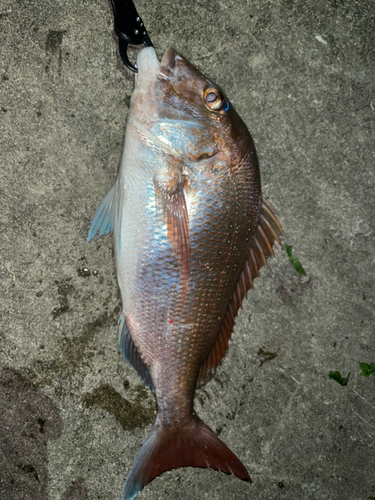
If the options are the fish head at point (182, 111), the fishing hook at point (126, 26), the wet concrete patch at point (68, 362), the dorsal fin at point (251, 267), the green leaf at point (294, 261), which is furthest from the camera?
the green leaf at point (294, 261)

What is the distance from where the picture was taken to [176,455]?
185 centimetres

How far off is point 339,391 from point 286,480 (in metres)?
0.67

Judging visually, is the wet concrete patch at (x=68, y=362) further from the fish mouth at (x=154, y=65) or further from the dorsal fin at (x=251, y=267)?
the fish mouth at (x=154, y=65)

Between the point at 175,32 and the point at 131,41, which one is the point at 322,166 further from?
Result: the point at 131,41

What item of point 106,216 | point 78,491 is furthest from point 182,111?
point 78,491

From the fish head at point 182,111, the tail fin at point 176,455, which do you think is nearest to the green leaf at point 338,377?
the tail fin at point 176,455

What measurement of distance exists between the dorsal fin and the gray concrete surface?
350 millimetres

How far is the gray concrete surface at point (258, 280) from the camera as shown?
2.03 metres

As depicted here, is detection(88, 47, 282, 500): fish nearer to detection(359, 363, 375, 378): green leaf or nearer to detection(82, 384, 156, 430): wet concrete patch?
detection(82, 384, 156, 430): wet concrete patch

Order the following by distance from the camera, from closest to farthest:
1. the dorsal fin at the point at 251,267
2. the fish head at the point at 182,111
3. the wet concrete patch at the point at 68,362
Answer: the fish head at the point at 182,111 → the dorsal fin at the point at 251,267 → the wet concrete patch at the point at 68,362

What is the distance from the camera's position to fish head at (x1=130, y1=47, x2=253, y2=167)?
1571mm

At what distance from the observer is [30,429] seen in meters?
2.07

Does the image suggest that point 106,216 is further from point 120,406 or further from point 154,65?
point 120,406

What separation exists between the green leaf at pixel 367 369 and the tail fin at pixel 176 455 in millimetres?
1021
